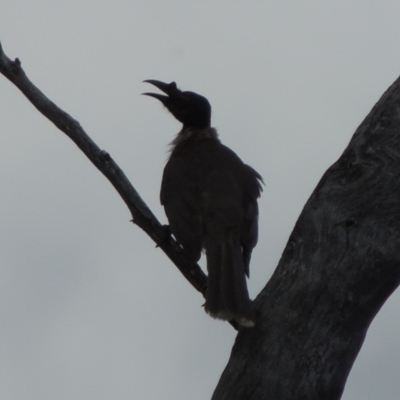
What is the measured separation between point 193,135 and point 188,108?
0.30m

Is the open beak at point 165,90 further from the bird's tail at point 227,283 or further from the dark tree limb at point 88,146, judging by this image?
the dark tree limb at point 88,146

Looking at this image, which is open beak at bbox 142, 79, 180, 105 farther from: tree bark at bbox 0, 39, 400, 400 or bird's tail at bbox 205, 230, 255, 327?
tree bark at bbox 0, 39, 400, 400

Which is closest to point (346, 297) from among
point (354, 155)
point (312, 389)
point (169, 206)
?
point (312, 389)

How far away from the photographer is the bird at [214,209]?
4.67 m

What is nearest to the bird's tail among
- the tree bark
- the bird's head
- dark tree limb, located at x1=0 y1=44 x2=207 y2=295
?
the tree bark

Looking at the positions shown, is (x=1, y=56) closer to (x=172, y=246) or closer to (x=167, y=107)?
(x=172, y=246)

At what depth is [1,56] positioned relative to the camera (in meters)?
4.62

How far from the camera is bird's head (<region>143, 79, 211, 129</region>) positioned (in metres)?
7.38

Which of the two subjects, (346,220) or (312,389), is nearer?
(312,389)

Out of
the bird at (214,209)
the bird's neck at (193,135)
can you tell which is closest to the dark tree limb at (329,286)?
the bird at (214,209)

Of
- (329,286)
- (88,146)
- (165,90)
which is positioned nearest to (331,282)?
(329,286)

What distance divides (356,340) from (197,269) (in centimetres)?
135

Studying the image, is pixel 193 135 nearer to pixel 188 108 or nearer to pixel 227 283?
pixel 188 108

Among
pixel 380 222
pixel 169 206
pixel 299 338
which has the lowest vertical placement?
A: pixel 299 338
